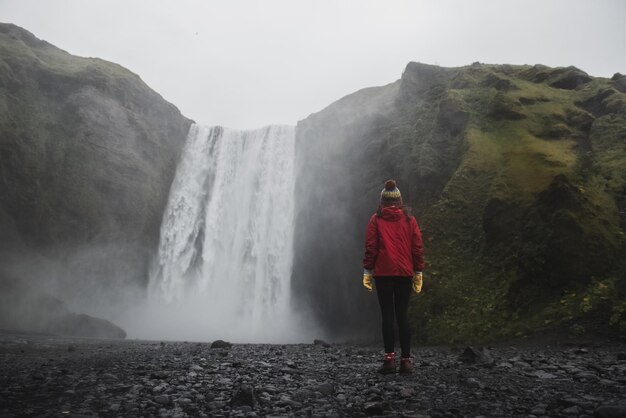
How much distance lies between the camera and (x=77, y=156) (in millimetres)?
33938

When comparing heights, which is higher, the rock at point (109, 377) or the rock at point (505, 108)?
the rock at point (505, 108)

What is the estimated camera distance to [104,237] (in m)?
33.0

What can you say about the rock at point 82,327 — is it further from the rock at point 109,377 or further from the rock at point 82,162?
the rock at point 109,377

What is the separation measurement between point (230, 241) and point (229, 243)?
0.67 feet

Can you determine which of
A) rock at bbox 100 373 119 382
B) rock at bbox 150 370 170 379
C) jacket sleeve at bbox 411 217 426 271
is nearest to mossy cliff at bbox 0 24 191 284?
rock at bbox 100 373 119 382

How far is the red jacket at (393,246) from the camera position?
701 centimetres

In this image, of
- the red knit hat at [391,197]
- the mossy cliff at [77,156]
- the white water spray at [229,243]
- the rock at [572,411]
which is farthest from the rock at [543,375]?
the mossy cliff at [77,156]

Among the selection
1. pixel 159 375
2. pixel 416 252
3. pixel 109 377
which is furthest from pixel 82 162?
pixel 416 252

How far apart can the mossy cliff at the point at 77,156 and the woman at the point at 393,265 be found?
1199 inches

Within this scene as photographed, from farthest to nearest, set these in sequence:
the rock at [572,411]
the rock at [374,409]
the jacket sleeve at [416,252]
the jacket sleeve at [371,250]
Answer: the jacket sleeve at [416,252], the jacket sleeve at [371,250], the rock at [374,409], the rock at [572,411]

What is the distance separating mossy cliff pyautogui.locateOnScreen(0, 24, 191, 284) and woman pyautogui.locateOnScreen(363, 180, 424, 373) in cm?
3046

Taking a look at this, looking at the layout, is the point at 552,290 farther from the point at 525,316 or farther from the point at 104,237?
the point at 104,237

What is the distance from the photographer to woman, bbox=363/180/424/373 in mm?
6926

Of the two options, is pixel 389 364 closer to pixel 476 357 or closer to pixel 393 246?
pixel 393 246
